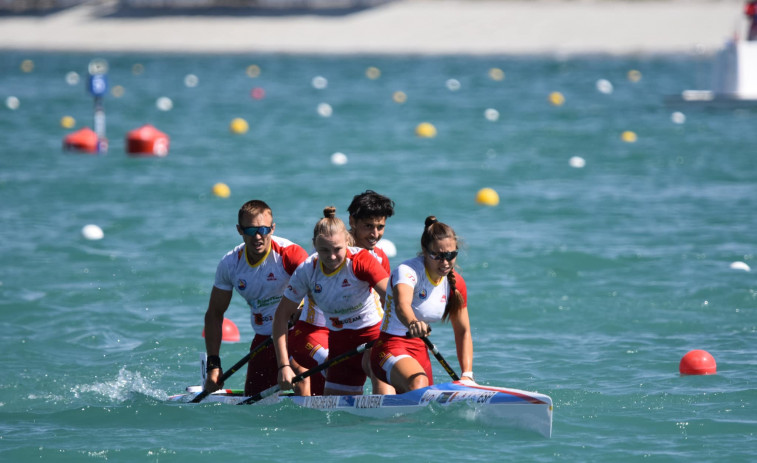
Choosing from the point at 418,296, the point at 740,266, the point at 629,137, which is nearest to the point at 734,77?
the point at 629,137

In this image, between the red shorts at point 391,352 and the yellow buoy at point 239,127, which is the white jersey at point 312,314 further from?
the yellow buoy at point 239,127

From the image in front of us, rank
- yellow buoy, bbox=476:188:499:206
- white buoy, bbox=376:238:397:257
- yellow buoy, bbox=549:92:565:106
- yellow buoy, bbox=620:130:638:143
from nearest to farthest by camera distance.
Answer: white buoy, bbox=376:238:397:257, yellow buoy, bbox=476:188:499:206, yellow buoy, bbox=620:130:638:143, yellow buoy, bbox=549:92:565:106

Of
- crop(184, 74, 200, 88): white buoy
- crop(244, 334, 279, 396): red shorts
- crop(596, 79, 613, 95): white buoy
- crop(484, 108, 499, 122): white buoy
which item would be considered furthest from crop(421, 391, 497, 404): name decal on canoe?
crop(184, 74, 200, 88): white buoy

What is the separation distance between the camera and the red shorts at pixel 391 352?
661cm

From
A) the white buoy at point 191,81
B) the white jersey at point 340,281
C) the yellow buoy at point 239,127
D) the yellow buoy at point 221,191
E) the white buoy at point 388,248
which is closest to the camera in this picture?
the white jersey at point 340,281

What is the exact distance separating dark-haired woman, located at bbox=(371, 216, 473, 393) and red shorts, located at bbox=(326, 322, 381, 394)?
0.18 meters

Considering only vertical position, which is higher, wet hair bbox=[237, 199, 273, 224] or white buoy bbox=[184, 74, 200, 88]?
white buoy bbox=[184, 74, 200, 88]

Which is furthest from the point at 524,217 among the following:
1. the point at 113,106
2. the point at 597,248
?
the point at 113,106

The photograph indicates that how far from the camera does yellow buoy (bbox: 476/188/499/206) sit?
16469 millimetres

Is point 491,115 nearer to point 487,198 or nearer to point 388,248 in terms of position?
point 487,198

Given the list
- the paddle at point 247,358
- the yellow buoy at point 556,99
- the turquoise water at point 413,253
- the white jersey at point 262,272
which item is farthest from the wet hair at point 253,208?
the yellow buoy at point 556,99

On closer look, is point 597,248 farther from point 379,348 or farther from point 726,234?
point 379,348

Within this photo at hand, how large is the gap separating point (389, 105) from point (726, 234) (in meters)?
17.1

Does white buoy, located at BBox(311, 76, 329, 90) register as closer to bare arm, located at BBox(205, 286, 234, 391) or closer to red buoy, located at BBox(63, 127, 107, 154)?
red buoy, located at BBox(63, 127, 107, 154)
